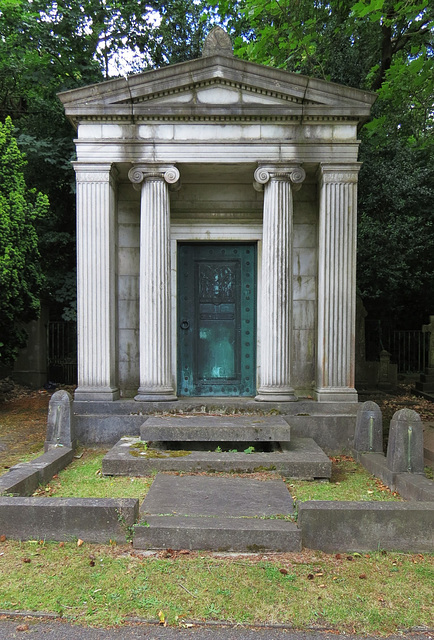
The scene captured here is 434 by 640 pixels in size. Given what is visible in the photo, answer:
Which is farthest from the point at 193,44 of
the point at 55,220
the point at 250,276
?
the point at 250,276

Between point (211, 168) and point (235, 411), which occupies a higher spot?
point (211, 168)

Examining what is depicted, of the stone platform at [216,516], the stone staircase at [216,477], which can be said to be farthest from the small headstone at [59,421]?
the stone platform at [216,516]

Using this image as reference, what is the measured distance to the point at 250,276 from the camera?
25.2 feet

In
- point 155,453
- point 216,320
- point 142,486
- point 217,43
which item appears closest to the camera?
point 142,486

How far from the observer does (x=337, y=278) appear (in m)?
6.79

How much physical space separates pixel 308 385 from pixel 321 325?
1119mm

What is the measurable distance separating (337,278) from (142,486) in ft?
13.0

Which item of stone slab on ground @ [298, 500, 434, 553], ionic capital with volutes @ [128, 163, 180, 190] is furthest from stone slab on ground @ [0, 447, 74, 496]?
ionic capital with volutes @ [128, 163, 180, 190]

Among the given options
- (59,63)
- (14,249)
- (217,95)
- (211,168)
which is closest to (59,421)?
(211,168)

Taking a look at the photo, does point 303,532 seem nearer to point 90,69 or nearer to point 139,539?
point 139,539

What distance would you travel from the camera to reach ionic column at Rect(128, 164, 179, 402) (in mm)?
6750

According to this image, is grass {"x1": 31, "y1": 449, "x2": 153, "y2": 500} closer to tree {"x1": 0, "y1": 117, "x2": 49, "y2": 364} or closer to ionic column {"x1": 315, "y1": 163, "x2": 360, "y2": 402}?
ionic column {"x1": 315, "y1": 163, "x2": 360, "y2": 402}

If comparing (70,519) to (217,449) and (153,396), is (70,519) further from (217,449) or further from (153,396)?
(153,396)

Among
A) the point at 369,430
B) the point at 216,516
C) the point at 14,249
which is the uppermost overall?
the point at 14,249
